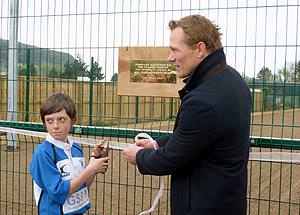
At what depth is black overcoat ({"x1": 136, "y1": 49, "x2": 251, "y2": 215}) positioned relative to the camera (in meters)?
2.21

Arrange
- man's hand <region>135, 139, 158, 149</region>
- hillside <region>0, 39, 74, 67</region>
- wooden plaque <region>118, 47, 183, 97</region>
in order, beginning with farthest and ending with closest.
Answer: hillside <region>0, 39, 74, 67</region> < wooden plaque <region>118, 47, 183, 97</region> < man's hand <region>135, 139, 158, 149</region>

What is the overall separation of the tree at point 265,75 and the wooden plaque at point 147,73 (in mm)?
720

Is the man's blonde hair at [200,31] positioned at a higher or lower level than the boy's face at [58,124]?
higher

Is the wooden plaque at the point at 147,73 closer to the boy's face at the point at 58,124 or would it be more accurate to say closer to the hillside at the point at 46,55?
the hillside at the point at 46,55

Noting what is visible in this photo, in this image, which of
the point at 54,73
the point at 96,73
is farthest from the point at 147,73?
the point at 54,73

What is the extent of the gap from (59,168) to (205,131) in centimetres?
102

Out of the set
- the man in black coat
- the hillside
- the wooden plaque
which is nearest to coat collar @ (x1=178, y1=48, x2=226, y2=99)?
the man in black coat

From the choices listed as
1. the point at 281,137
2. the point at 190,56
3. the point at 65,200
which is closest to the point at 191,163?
the point at 190,56

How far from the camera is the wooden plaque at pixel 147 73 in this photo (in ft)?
14.9

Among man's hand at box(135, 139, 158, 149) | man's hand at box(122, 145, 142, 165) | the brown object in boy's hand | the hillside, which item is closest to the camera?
man's hand at box(122, 145, 142, 165)

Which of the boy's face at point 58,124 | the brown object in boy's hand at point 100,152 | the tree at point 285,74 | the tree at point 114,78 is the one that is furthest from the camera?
the tree at point 114,78

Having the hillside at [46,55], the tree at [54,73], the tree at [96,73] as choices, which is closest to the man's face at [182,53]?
the tree at [96,73]

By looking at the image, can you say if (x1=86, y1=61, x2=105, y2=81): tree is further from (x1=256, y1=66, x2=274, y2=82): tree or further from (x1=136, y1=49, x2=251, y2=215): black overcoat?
(x1=136, y1=49, x2=251, y2=215): black overcoat

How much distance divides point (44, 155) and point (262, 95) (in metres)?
2.53
